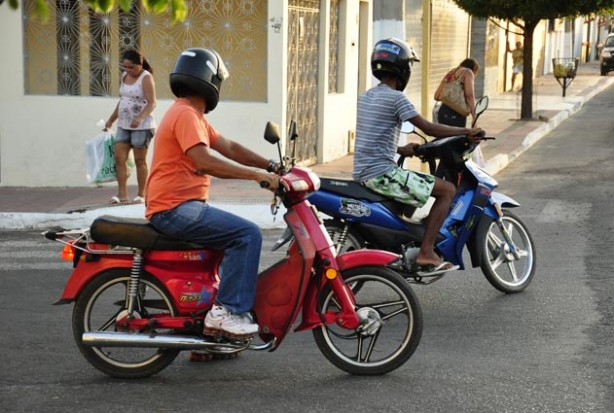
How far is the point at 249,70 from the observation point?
48.0 ft

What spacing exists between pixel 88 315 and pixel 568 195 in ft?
29.0

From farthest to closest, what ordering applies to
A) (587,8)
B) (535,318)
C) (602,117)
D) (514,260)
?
(602,117)
(587,8)
(514,260)
(535,318)

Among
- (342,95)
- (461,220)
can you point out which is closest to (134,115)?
(461,220)

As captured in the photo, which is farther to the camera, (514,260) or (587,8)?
(587,8)

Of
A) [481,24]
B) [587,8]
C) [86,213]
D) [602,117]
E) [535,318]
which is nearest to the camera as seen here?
[535,318]

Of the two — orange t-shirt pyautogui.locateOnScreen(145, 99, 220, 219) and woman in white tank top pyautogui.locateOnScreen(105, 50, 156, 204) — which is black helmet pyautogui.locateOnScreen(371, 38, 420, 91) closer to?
orange t-shirt pyautogui.locateOnScreen(145, 99, 220, 219)

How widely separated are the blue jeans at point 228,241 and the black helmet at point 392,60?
6.95 ft

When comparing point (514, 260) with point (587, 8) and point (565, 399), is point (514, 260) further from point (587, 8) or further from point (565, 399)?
point (587, 8)

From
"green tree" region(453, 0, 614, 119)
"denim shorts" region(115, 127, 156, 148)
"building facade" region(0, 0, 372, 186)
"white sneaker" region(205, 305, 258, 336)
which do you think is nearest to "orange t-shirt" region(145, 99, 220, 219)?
"white sneaker" region(205, 305, 258, 336)

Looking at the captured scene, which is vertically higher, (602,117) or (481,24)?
(481,24)

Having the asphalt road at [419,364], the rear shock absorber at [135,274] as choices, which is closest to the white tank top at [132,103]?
the asphalt road at [419,364]

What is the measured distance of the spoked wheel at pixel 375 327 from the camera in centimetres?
598

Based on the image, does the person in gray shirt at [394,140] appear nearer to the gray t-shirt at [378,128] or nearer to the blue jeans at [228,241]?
the gray t-shirt at [378,128]

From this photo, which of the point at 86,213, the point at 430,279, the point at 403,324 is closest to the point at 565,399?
the point at 403,324
